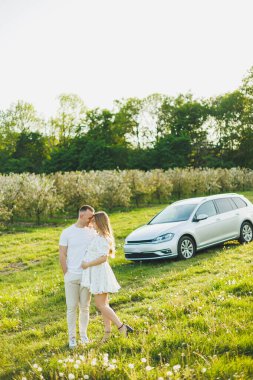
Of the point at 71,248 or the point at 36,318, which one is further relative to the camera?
the point at 36,318

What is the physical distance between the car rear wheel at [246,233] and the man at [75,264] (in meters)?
9.30

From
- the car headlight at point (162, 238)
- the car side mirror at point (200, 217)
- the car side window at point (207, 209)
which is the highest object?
the car side window at point (207, 209)

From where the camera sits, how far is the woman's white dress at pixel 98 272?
6188 millimetres

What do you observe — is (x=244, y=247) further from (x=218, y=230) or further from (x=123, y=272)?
(x=123, y=272)

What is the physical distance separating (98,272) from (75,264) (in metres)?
0.36

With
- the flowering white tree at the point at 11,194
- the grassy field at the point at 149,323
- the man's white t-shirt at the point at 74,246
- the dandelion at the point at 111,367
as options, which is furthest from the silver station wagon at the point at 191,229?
the flowering white tree at the point at 11,194

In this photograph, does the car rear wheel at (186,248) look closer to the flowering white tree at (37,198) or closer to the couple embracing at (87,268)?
the couple embracing at (87,268)

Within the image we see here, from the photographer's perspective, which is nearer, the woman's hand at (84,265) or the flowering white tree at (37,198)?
the woman's hand at (84,265)

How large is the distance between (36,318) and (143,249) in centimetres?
455

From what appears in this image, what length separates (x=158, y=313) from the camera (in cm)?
Result: 692

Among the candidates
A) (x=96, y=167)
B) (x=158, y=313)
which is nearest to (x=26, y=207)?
(x=158, y=313)

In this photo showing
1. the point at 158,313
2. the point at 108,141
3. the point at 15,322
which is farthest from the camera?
the point at 108,141

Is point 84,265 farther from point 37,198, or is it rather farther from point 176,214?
point 37,198

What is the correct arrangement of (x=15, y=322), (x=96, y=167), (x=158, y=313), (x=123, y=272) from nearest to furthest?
(x=158, y=313) < (x=15, y=322) < (x=123, y=272) < (x=96, y=167)
